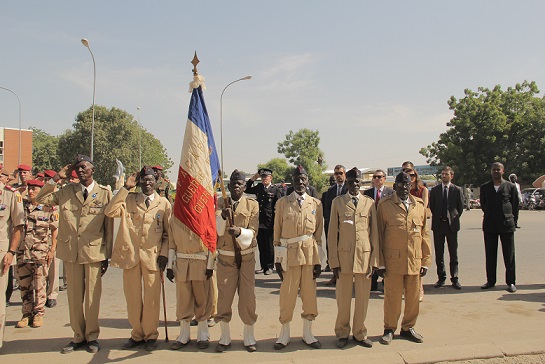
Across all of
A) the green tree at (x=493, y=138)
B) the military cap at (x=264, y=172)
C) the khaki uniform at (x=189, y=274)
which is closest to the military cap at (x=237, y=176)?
the khaki uniform at (x=189, y=274)

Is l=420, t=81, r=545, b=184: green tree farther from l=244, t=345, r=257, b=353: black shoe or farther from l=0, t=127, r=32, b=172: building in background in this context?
l=0, t=127, r=32, b=172: building in background

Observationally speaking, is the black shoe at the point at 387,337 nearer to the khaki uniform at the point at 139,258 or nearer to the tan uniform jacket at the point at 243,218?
the tan uniform jacket at the point at 243,218

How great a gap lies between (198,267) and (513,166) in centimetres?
4021

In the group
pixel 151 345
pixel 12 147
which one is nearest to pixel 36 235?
pixel 151 345

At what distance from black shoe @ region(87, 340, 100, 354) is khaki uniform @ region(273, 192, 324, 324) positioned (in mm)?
2107

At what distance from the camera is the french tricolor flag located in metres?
5.31

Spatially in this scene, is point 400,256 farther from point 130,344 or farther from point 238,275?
point 130,344

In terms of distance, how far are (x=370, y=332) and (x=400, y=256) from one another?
1.08 metres

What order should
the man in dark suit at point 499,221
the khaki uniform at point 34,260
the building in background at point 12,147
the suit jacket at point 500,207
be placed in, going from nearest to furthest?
1. the khaki uniform at point 34,260
2. the man in dark suit at point 499,221
3. the suit jacket at point 500,207
4. the building in background at point 12,147

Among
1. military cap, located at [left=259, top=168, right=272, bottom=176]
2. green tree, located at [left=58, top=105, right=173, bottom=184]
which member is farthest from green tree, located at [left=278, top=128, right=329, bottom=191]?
military cap, located at [left=259, top=168, right=272, bottom=176]

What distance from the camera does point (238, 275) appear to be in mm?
5391

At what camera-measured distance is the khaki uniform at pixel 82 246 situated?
526 centimetres

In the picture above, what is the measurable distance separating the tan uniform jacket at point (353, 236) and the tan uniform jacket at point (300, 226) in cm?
19

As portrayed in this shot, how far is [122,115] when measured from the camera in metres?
48.2
